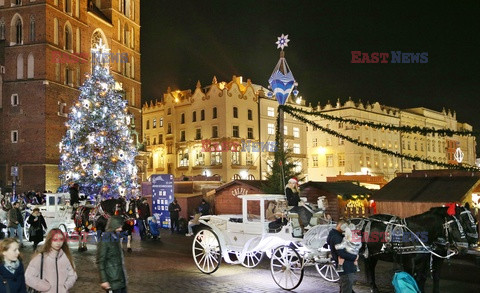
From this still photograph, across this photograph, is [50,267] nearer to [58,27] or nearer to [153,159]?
[58,27]

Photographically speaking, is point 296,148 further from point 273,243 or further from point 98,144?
point 273,243

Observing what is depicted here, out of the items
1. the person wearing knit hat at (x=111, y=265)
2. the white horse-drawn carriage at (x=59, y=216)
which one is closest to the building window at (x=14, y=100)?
the white horse-drawn carriage at (x=59, y=216)

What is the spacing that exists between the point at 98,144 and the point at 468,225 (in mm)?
29541

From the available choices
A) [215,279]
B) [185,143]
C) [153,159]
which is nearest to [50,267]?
[215,279]

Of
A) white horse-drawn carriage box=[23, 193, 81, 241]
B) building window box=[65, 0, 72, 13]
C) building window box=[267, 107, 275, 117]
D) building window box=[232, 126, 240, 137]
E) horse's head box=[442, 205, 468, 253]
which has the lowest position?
white horse-drawn carriage box=[23, 193, 81, 241]

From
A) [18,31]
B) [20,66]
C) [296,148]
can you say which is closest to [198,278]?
[20,66]

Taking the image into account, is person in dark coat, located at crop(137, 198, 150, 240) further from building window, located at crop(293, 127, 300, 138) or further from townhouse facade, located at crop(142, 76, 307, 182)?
building window, located at crop(293, 127, 300, 138)

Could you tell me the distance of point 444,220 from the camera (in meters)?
10.4

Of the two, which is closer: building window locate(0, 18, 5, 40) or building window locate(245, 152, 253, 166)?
building window locate(0, 18, 5, 40)

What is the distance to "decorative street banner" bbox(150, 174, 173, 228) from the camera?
28406 millimetres

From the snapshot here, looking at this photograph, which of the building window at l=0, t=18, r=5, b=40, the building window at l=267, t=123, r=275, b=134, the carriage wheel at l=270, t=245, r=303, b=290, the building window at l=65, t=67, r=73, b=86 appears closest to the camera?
the carriage wheel at l=270, t=245, r=303, b=290

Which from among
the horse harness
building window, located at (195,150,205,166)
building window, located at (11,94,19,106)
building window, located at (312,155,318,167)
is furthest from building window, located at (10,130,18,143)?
building window, located at (312,155,318,167)

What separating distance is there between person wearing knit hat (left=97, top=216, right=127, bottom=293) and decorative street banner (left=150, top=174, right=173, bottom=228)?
65.6 feet

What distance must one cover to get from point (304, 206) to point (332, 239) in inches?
126
